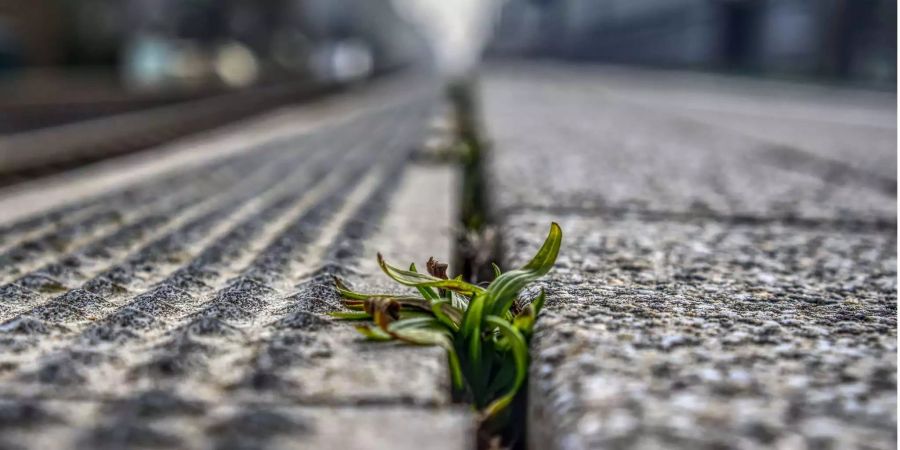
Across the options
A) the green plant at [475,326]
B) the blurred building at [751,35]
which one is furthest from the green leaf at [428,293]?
the blurred building at [751,35]

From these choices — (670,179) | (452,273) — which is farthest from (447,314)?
(670,179)

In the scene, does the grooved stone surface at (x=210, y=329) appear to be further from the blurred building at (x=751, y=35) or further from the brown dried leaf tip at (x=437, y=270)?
the blurred building at (x=751, y=35)

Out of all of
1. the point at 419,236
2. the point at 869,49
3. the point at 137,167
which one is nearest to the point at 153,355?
the point at 419,236

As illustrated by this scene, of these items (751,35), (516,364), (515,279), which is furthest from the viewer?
(751,35)

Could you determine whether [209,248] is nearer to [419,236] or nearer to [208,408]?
[419,236]

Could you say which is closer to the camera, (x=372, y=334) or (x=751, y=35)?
(x=372, y=334)

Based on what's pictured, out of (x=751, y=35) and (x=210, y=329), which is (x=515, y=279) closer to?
(x=210, y=329)
